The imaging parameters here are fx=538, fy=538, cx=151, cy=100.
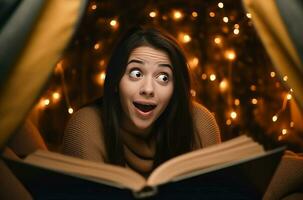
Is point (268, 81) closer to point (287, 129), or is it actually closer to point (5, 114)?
point (287, 129)

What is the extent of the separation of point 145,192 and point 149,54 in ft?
2.41

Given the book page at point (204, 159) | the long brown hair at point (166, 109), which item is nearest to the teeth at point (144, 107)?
the long brown hair at point (166, 109)

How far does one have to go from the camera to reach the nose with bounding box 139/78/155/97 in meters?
1.75

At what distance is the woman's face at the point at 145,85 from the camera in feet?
5.80

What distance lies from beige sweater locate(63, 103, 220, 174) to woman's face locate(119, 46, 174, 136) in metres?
0.11

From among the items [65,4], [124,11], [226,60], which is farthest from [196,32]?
[65,4]

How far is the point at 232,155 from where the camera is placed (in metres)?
1.26

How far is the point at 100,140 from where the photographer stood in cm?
183

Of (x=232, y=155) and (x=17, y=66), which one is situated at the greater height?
(x=17, y=66)

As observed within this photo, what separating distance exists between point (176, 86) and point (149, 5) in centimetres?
123

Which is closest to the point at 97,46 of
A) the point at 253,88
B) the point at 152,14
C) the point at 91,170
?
the point at 152,14

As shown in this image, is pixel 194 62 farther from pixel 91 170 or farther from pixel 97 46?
pixel 91 170

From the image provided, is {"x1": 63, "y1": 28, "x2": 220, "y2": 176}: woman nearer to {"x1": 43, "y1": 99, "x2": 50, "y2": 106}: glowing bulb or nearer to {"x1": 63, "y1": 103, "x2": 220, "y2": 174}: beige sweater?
{"x1": 63, "y1": 103, "x2": 220, "y2": 174}: beige sweater

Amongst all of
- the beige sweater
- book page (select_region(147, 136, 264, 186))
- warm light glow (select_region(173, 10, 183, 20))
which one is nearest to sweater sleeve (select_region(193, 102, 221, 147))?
the beige sweater
